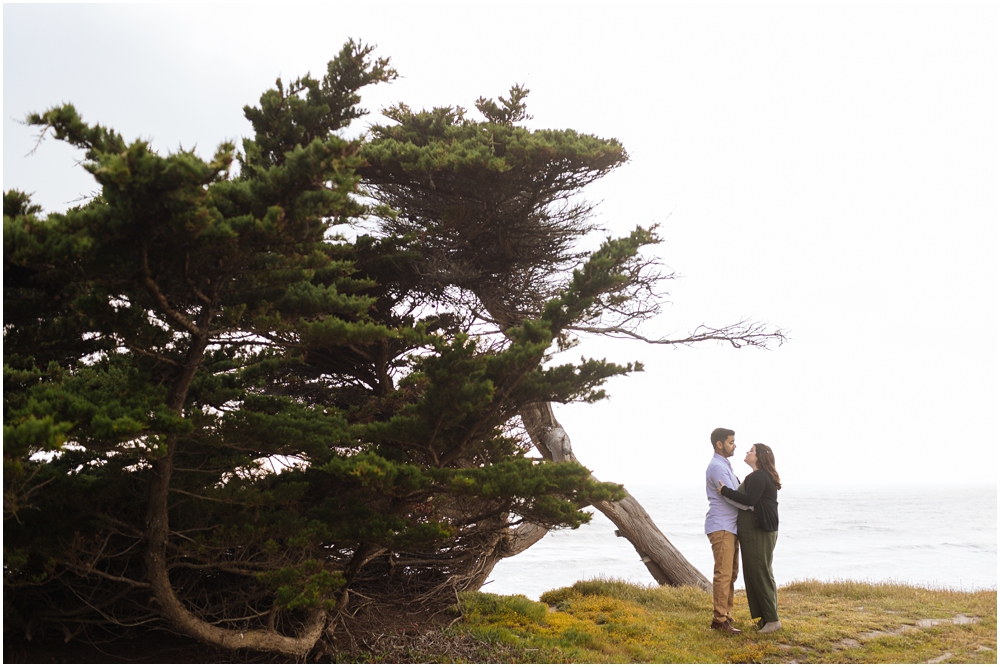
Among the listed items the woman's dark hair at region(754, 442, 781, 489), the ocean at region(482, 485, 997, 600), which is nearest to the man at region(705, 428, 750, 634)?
the woman's dark hair at region(754, 442, 781, 489)

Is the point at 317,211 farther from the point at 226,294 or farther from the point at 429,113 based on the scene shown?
the point at 429,113

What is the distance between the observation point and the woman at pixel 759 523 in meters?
6.25

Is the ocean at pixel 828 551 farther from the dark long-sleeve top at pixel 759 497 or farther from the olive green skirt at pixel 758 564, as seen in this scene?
the dark long-sleeve top at pixel 759 497

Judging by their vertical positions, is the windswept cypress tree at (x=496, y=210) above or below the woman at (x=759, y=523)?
above

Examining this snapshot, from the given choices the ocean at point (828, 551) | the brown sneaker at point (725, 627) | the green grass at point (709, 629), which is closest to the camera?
the green grass at point (709, 629)

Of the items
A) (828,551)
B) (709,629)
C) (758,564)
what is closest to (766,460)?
→ (758,564)

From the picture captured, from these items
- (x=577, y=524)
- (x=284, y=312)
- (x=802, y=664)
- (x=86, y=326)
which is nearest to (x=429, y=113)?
(x=284, y=312)

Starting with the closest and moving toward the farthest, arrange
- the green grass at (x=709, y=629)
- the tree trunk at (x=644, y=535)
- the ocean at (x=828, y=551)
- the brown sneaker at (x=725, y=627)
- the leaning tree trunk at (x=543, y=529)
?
the green grass at (x=709, y=629) → the brown sneaker at (x=725, y=627) → the leaning tree trunk at (x=543, y=529) → the tree trunk at (x=644, y=535) → the ocean at (x=828, y=551)

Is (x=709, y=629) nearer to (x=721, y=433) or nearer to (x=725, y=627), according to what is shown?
(x=725, y=627)

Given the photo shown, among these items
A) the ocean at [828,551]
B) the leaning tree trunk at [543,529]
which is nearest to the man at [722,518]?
the leaning tree trunk at [543,529]

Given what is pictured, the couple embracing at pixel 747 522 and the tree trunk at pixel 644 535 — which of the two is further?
the tree trunk at pixel 644 535

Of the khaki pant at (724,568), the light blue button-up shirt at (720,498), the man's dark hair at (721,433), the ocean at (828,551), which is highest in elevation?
the man's dark hair at (721,433)

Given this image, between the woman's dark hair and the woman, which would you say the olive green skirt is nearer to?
the woman

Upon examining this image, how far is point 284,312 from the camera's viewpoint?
5133 millimetres
